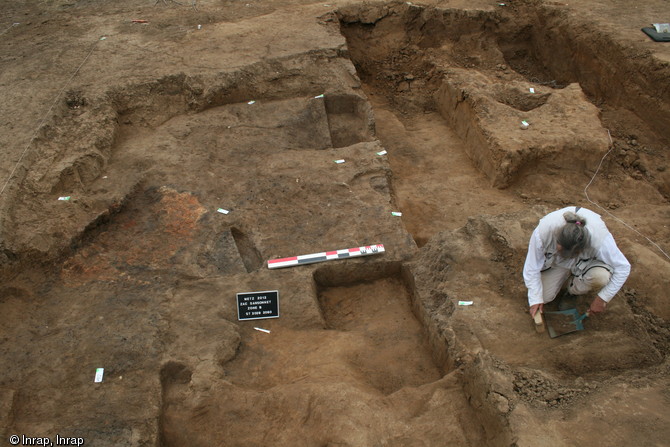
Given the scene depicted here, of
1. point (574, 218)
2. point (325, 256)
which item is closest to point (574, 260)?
point (574, 218)

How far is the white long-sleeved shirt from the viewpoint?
3.04m

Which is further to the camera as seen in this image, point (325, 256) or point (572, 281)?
point (325, 256)

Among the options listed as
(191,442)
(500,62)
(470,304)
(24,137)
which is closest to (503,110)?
(500,62)

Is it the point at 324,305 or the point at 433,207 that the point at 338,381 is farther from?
the point at 433,207

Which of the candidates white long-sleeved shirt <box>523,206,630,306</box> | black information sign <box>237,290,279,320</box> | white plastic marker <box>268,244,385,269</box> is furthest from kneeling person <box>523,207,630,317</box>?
black information sign <box>237,290,279,320</box>

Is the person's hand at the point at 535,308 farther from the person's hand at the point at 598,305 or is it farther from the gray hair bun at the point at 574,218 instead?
the gray hair bun at the point at 574,218

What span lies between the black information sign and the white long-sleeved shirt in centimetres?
186

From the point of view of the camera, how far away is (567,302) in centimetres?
344

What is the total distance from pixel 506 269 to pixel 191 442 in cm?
255

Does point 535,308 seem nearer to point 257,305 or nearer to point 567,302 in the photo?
point 567,302

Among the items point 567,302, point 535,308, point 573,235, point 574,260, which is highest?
point 573,235

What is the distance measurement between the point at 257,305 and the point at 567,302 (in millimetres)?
2302

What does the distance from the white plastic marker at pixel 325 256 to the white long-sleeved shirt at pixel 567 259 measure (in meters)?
1.25

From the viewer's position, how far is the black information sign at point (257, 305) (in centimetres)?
363
